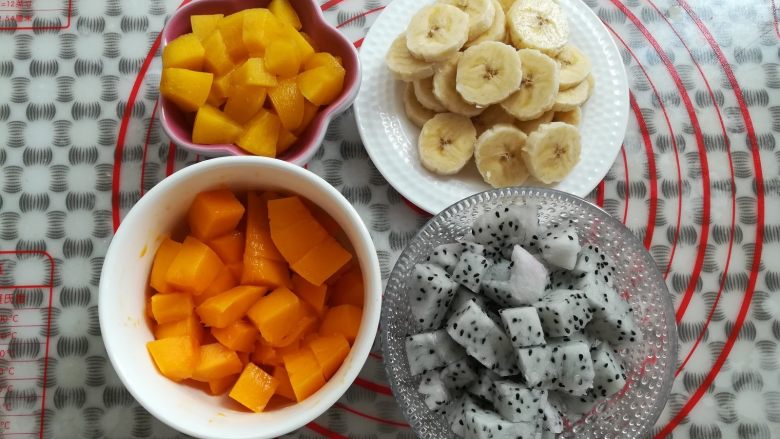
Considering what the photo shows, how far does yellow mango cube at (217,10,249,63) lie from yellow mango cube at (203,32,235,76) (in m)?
0.01

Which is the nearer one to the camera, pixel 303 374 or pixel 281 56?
pixel 303 374

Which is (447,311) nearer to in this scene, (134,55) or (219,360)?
(219,360)

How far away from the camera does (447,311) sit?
4.26 feet

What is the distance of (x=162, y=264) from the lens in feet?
4.11

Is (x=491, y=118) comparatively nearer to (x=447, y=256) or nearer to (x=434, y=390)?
(x=447, y=256)

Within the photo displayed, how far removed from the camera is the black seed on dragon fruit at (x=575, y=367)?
3.92ft

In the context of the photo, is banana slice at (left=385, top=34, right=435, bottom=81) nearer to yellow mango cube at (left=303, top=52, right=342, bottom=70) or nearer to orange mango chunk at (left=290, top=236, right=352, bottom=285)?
yellow mango cube at (left=303, top=52, right=342, bottom=70)

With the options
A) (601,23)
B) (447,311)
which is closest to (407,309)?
(447,311)

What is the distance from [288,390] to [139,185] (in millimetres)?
690

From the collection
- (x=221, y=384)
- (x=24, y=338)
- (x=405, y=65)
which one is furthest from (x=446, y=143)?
(x=24, y=338)

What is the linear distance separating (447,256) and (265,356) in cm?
42

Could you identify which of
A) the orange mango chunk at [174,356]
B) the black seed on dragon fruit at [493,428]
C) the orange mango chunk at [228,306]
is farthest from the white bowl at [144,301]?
the black seed on dragon fruit at [493,428]

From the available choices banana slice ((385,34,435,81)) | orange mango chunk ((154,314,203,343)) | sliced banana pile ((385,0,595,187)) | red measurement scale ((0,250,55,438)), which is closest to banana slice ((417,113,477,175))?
sliced banana pile ((385,0,595,187))

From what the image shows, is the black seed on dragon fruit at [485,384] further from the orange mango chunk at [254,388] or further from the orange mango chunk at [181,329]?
the orange mango chunk at [181,329]
